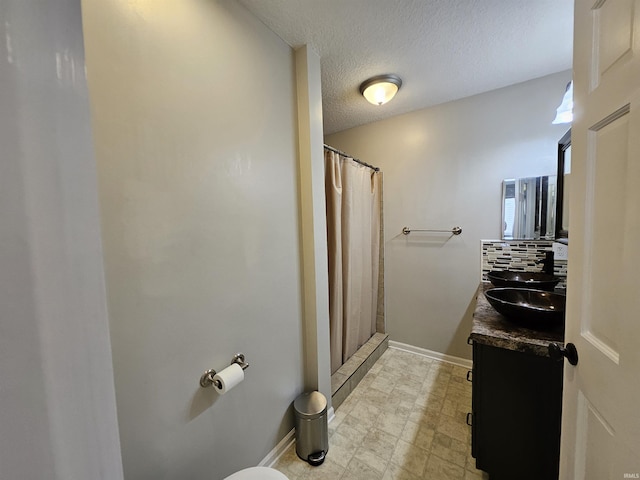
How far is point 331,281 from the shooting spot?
201cm

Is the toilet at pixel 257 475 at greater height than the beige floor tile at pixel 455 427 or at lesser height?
greater

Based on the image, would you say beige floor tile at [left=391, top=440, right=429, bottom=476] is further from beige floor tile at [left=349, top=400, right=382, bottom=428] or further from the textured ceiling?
the textured ceiling

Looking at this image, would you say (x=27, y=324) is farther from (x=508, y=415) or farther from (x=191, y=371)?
(x=508, y=415)

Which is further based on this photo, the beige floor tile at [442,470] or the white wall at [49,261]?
the beige floor tile at [442,470]

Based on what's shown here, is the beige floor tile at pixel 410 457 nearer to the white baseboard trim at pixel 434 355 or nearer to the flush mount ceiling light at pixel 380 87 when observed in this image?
the white baseboard trim at pixel 434 355

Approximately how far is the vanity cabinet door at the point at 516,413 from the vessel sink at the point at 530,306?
0.16 meters

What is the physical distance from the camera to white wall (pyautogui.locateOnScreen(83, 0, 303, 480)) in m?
0.84

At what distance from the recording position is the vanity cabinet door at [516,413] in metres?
1.06

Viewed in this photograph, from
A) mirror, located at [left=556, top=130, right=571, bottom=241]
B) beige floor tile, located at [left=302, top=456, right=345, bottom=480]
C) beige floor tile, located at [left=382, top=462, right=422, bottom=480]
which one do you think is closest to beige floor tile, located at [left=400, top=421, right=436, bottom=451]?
beige floor tile, located at [left=382, top=462, right=422, bottom=480]

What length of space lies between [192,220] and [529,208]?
2400mm

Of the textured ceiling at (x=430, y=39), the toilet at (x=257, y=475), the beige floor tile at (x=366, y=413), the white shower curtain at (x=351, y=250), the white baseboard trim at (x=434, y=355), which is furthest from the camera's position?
the white baseboard trim at (x=434, y=355)

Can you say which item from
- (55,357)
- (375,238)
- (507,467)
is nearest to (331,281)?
(375,238)

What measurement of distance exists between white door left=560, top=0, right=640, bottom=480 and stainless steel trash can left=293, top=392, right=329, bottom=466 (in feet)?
3.48

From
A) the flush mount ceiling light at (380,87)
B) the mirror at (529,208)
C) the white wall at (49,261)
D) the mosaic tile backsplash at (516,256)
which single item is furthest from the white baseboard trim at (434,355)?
the white wall at (49,261)
